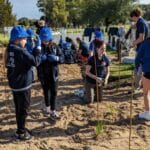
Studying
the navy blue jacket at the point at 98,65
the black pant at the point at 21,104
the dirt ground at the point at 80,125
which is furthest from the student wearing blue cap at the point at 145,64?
the black pant at the point at 21,104

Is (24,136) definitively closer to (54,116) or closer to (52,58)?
(54,116)

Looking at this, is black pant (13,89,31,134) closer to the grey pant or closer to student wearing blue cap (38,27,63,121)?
student wearing blue cap (38,27,63,121)

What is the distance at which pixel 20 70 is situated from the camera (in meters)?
6.38

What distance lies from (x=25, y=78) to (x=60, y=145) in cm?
115

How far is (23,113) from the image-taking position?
6.62 m

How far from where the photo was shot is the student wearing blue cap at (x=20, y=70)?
628cm

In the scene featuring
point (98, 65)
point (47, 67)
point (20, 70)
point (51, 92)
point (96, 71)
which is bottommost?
point (51, 92)

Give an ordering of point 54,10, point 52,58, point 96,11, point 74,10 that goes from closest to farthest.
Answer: point 52,58, point 96,11, point 54,10, point 74,10

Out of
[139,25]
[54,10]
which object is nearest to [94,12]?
[54,10]

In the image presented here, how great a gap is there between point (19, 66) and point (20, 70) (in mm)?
74

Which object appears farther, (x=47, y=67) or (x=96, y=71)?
(x=96, y=71)

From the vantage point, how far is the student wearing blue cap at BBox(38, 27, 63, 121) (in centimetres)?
741

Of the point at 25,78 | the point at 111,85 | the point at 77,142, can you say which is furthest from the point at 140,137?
the point at 111,85

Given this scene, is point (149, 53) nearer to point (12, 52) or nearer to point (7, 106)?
point (12, 52)
